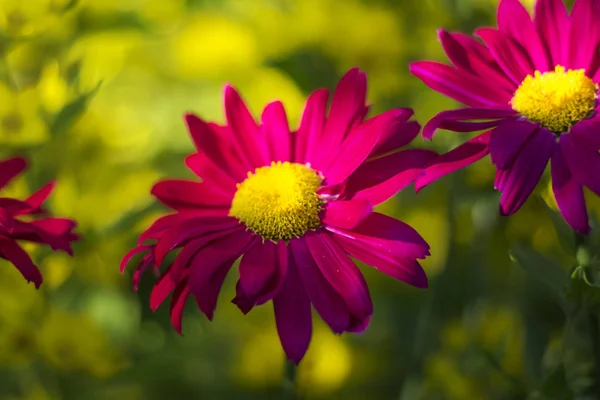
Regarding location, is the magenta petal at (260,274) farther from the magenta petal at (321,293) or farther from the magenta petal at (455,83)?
the magenta petal at (455,83)

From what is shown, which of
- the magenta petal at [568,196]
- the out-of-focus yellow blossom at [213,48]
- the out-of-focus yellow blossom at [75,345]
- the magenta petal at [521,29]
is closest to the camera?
the magenta petal at [568,196]

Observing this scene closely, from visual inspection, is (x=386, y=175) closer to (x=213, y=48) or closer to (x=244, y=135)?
(x=244, y=135)

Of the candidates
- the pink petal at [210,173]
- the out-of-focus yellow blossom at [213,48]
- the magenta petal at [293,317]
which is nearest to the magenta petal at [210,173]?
the pink petal at [210,173]

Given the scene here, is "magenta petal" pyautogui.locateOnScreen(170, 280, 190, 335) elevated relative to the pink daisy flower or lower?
lower

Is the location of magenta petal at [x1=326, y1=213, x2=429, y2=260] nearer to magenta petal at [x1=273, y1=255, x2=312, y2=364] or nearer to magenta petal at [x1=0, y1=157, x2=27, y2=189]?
magenta petal at [x1=273, y1=255, x2=312, y2=364]

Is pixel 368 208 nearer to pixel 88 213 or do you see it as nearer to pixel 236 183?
pixel 236 183

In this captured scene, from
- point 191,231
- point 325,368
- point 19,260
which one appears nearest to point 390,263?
point 191,231

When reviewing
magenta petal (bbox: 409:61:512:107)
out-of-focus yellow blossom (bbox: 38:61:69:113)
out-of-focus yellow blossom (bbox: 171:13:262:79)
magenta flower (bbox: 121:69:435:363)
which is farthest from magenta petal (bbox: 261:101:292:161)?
out-of-focus yellow blossom (bbox: 171:13:262:79)
